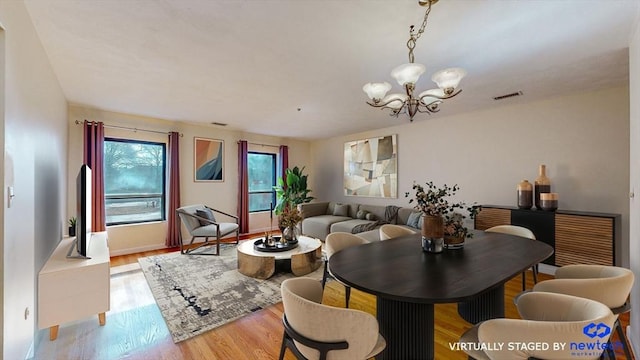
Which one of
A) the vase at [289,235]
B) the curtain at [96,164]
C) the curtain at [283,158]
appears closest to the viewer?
the vase at [289,235]

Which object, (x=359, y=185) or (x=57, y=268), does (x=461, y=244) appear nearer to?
(x=57, y=268)

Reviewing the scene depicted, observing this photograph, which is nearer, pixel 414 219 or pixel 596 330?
pixel 596 330

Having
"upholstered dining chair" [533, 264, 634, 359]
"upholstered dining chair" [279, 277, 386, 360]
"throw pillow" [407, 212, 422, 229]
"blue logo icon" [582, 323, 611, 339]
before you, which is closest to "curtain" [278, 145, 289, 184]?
"throw pillow" [407, 212, 422, 229]

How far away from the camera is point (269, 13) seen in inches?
71.7

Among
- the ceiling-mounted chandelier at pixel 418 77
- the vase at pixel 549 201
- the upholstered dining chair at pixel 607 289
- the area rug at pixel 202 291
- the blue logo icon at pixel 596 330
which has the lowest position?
the area rug at pixel 202 291

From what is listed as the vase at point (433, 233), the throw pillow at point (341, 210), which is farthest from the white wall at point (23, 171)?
the throw pillow at point (341, 210)

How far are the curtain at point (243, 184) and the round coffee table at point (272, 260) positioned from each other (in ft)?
8.00

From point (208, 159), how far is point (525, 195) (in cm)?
583

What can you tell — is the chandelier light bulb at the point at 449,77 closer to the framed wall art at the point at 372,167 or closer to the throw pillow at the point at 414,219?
the throw pillow at the point at 414,219

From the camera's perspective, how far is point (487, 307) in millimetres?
2254

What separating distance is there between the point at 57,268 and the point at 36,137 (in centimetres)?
111

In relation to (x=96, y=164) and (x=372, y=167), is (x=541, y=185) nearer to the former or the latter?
(x=372, y=167)

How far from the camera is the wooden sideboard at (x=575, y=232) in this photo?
2988 mm

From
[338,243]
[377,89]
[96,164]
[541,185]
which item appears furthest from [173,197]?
[541,185]
